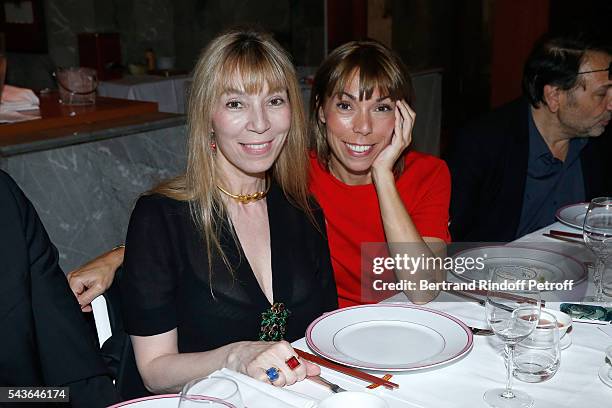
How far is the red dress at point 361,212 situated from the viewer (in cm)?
233

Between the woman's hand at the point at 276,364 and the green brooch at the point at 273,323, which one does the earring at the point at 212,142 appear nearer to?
the green brooch at the point at 273,323

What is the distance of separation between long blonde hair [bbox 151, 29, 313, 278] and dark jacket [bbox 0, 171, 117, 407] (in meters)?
0.39

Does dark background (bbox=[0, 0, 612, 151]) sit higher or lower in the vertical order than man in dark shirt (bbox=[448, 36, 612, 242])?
higher

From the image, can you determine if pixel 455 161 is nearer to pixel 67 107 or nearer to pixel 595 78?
pixel 595 78

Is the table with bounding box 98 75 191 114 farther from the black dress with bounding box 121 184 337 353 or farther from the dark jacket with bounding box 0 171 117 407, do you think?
the dark jacket with bounding box 0 171 117 407

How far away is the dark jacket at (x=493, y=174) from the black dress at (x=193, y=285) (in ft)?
3.46

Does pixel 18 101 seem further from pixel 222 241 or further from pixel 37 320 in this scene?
pixel 37 320

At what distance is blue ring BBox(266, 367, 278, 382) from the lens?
136 centimetres

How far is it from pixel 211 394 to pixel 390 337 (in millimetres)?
618

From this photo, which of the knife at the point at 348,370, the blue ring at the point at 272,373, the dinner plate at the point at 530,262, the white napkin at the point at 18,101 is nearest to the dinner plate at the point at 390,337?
the knife at the point at 348,370

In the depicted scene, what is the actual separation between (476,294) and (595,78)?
1.41m

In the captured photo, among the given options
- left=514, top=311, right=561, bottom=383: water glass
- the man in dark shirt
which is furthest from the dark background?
left=514, top=311, right=561, bottom=383: water glass

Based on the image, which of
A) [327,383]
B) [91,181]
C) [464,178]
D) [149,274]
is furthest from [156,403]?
[91,181]

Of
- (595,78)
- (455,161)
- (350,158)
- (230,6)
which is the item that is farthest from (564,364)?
(230,6)
